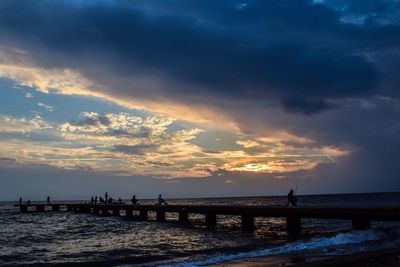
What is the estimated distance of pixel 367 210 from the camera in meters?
25.9

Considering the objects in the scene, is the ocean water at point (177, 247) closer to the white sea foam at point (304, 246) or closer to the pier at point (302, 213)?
the white sea foam at point (304, 246)

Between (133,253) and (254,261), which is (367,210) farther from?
(133,253)

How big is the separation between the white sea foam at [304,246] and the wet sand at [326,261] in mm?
1300

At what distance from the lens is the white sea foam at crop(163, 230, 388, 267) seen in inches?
→ 715

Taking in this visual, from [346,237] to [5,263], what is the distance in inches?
671

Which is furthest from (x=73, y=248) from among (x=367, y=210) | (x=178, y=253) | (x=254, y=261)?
(x=367, y=210)

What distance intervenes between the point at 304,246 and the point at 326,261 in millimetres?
6101

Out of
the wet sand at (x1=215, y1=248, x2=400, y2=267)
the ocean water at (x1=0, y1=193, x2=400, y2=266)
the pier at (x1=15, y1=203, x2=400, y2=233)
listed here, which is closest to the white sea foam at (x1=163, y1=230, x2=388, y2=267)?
the ocean water at (x1=0, y1=193, x2=400, y2=266)

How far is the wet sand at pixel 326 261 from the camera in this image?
14009 millimetres

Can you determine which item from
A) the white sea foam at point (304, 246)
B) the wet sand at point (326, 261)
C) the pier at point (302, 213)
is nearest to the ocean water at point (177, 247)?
the white sea foam at point (304, 246)

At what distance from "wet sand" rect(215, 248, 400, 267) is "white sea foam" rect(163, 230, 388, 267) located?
130 centimetres

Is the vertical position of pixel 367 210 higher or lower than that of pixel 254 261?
Result: higher

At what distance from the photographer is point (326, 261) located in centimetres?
1525

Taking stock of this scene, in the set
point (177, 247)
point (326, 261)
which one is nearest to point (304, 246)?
point (326, 261)
